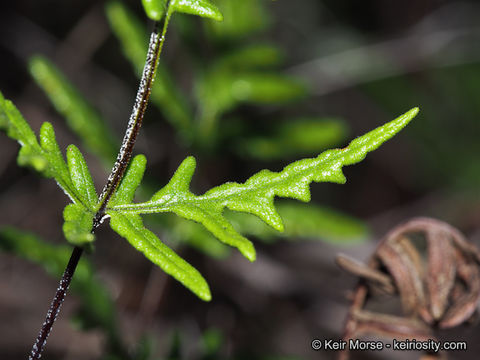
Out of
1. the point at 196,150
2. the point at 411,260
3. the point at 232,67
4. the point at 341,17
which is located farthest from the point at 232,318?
the point at 341,17

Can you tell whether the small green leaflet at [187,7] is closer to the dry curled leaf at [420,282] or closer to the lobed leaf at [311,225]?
the dry curled leaf at [420,282]

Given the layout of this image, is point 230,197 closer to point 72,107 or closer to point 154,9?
point 154,9

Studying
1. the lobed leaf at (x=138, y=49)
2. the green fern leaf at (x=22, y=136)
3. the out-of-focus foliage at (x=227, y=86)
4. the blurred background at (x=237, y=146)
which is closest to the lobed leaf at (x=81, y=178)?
the green fern leaf at (x=22, y=136)

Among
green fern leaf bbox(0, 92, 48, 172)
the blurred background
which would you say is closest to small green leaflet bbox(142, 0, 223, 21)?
green fern leaf bbox(0, 92, 48, 172)

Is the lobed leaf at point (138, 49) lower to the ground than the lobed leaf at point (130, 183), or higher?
higher

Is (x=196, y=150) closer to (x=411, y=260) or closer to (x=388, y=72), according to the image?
(x=411, y=260)

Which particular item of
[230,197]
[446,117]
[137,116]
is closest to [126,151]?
[137,116]

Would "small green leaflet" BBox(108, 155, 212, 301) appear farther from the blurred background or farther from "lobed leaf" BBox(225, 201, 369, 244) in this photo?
"lobed leaf" BBox(225, 201, 369, 244)
